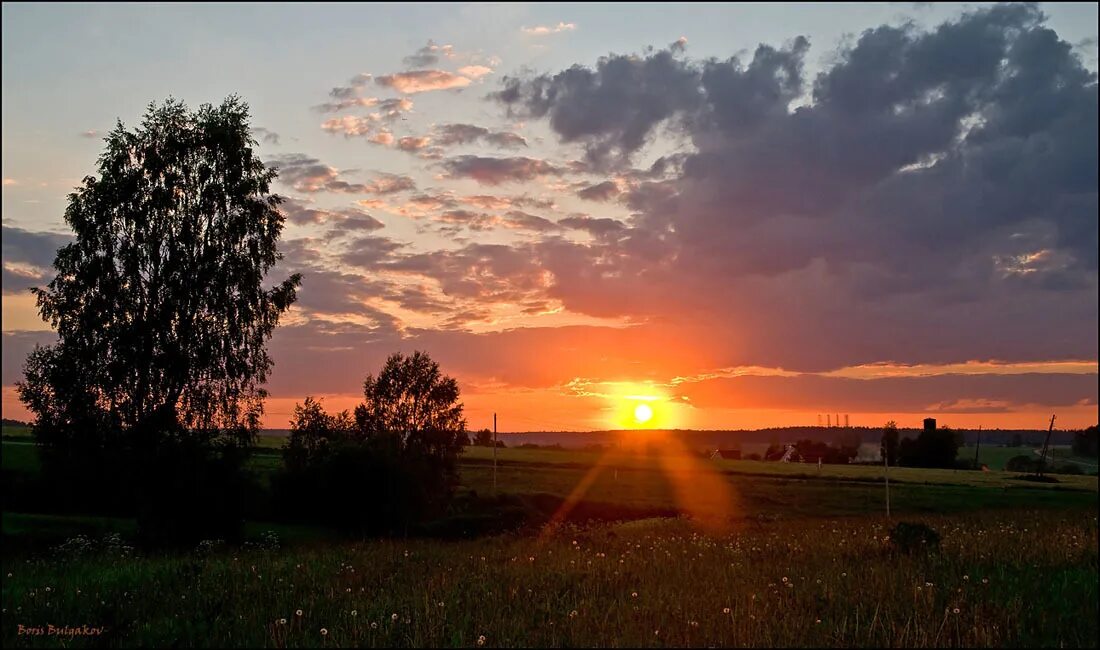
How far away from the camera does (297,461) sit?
4591cm

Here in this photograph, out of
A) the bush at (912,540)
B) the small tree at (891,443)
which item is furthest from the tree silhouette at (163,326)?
the small tree at (891,443)

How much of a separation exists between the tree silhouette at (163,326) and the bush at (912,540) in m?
27.2

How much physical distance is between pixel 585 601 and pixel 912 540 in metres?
7.69

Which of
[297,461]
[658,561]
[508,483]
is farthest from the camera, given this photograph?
[508,483]

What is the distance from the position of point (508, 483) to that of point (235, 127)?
61444 millimetres

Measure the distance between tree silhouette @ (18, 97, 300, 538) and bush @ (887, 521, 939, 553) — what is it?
27177 mm

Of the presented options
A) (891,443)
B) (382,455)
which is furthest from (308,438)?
(891,443)

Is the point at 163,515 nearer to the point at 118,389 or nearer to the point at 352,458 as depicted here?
the point at 118,389

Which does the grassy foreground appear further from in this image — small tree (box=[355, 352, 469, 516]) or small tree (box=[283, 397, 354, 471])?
small tree (box=[355, 352, 469, 516])

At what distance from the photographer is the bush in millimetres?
13133

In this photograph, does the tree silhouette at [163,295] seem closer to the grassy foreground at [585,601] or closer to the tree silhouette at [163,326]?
the tree silhouette at [163,326]

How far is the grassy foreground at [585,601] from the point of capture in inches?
276

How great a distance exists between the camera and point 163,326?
32.0m

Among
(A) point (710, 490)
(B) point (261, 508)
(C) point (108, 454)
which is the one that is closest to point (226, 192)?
(C) point (108, 454)
